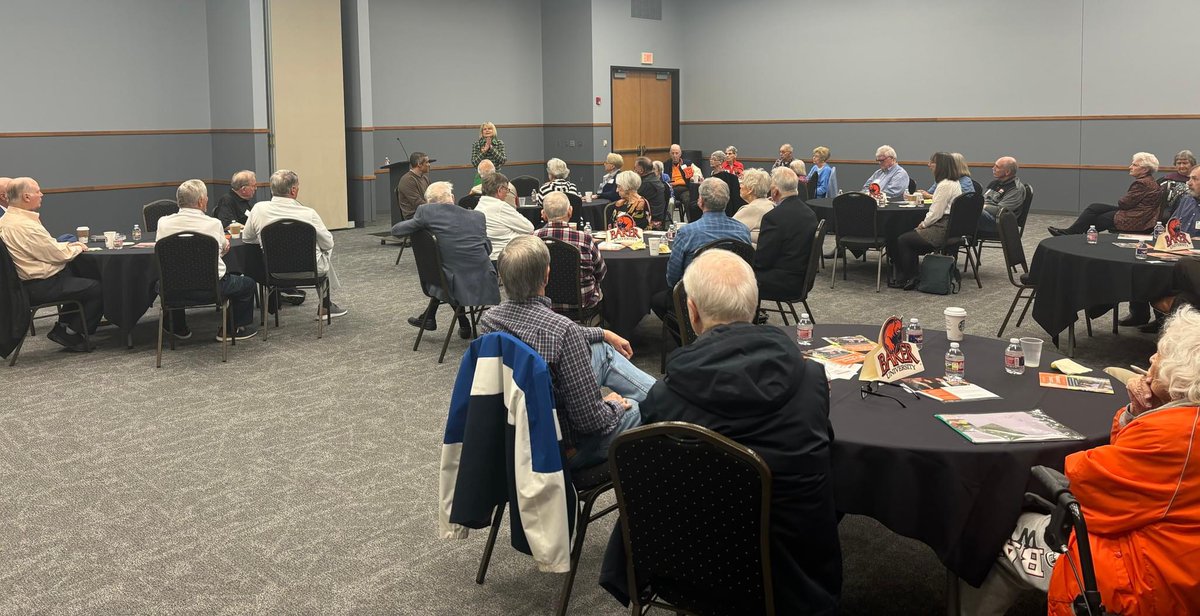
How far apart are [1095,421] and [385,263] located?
8.84m

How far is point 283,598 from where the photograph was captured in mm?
3367

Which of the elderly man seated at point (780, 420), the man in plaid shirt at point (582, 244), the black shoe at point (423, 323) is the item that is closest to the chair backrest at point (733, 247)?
the man in plaid shirt at point (582, 244)

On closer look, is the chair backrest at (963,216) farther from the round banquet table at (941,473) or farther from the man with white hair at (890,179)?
the round banquet table at (941,473)

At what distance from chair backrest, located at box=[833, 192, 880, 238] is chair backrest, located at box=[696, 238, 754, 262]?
349 cm

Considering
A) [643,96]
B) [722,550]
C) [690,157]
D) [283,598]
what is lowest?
[283,598]

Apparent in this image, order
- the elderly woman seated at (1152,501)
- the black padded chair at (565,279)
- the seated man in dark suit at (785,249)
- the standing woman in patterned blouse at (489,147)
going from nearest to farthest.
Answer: the elderly woman seated at (1152,501) < the black padded chair at (565,279) < the seated man in dark suit at (785,249) < the standing woman in patterned blouse at (489,147)

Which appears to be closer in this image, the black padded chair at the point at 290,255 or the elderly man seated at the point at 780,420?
the elderly man seated at the point at 780,420

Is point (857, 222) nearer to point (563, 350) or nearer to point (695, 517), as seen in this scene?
point (563, 350)

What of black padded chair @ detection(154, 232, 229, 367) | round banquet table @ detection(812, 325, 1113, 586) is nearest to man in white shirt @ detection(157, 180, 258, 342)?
black padded chair @ detection(154, 232, 229, 367)

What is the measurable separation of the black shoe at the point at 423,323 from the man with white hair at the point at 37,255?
2.18 m

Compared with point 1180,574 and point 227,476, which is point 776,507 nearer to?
point 1180,574

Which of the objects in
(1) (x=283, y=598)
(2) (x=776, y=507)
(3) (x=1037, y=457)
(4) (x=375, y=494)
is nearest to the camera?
(2) (x=776, y=507)

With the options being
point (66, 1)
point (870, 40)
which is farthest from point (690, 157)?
point (66, 1)

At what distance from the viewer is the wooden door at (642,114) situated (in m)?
17.4
